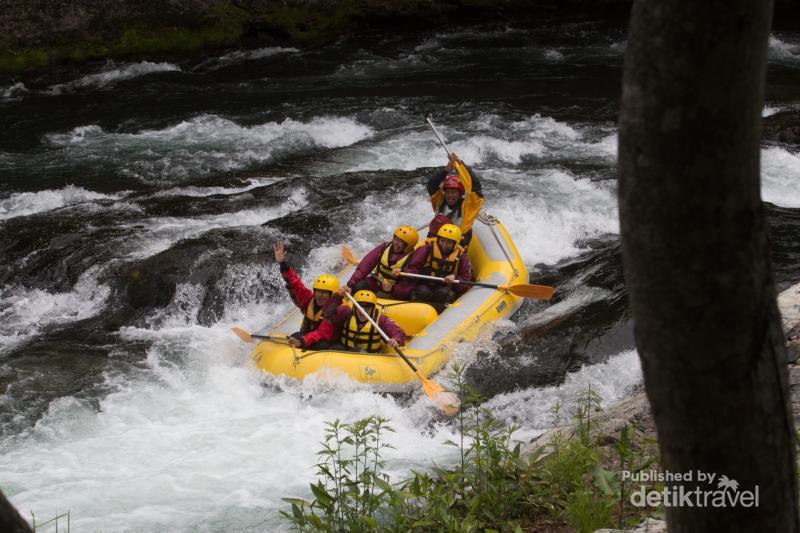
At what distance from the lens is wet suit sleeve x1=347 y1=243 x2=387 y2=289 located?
7.61m

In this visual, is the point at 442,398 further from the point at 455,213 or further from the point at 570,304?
the point at 455,213

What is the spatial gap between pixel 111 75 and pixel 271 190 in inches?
272

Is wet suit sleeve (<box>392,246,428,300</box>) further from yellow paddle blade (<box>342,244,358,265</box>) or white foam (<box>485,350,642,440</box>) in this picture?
white foam (<box>485,350,642,440</box>)

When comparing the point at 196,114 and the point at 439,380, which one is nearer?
the point at 439,380

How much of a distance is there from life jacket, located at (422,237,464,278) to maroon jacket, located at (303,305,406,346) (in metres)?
0.99

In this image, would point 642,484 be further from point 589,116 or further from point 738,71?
point 589,116

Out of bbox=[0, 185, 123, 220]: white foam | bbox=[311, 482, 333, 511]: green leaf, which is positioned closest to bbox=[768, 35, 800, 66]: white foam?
bbox=[0, 185, 123, 220]: white foam

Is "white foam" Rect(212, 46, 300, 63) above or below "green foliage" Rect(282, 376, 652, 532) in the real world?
above

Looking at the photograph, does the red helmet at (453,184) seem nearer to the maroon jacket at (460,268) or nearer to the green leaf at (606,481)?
the maroon jacket at (460,268)

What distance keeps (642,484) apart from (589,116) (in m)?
10.0

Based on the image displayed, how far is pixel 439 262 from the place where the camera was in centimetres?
754

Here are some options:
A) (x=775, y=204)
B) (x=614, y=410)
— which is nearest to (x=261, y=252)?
(x=614, y=410)

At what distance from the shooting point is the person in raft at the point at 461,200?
8.21m

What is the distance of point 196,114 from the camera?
1337cm
